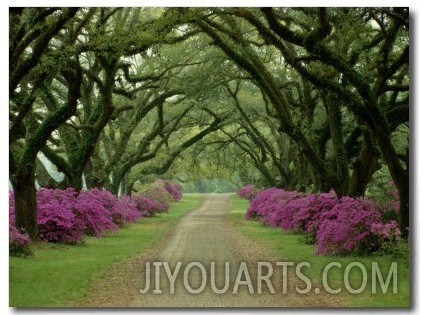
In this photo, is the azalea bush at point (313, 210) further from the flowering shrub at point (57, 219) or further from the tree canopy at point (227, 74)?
the flowering shrub at point (57, 219)

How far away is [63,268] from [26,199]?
3.42 meters

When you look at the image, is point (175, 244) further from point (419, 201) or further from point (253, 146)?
point (253, 146)

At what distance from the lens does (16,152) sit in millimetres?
15906

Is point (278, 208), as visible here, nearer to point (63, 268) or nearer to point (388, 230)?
point (388, 230)

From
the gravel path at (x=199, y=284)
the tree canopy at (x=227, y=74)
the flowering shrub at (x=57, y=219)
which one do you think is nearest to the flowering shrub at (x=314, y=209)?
the tree canopy at (x=227, y=74)

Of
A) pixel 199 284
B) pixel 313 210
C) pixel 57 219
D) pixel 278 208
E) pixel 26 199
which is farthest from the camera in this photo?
pixel 278 208

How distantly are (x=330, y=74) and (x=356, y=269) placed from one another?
4.41 metres

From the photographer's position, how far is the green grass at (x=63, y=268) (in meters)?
10.3

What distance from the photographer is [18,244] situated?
553 inches

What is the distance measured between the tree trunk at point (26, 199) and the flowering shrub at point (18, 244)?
1.70 meters
